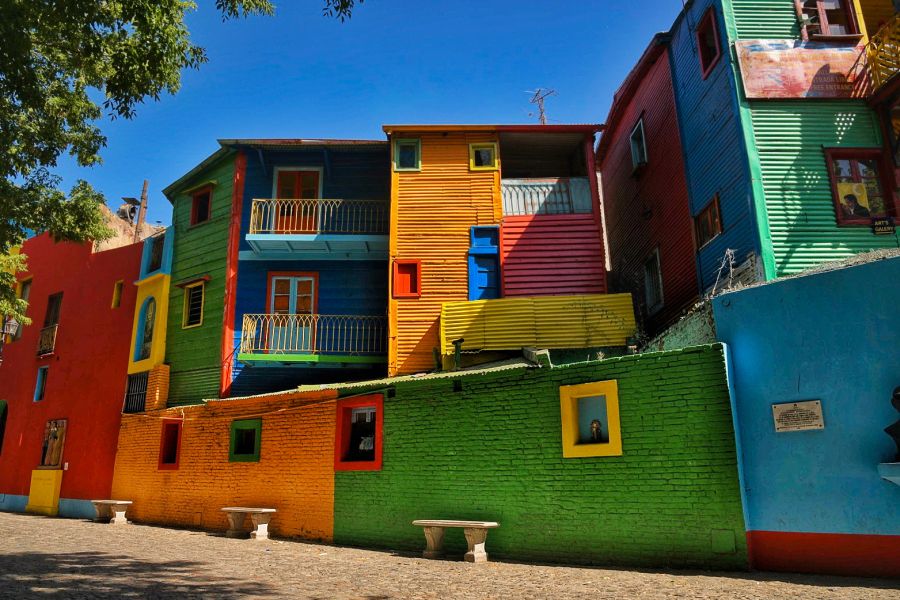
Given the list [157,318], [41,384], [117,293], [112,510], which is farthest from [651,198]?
[41,384]

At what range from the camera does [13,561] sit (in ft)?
27.8

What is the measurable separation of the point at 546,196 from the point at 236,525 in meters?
10.8

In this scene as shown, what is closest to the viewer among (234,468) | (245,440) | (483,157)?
(234,468)

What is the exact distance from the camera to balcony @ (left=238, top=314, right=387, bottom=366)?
51.1 ft

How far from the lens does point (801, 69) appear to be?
40.4ft

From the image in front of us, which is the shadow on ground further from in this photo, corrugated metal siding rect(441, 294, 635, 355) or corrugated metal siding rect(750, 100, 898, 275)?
corrugated metal siding rect(750, 100, 898, 275)

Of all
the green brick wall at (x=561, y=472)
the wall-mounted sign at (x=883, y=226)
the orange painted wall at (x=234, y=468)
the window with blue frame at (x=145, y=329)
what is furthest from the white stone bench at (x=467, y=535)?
the window with blue frame at (x=145, y=329)

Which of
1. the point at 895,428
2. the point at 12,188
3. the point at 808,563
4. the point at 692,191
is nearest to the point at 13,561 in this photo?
the point at 12,188

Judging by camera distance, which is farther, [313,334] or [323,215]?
[323,215]

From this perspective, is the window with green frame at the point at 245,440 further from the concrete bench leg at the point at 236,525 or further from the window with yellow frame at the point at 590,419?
the window with yellow frame at the point at 590,419

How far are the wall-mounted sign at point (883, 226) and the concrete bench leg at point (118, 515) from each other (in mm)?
18120

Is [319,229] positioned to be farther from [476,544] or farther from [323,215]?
[476,544]

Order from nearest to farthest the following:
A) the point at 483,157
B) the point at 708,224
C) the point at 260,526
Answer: the point at 260,526
the point at 708,224
the point at 483,157

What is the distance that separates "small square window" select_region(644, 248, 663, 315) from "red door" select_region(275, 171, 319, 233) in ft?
29.5
